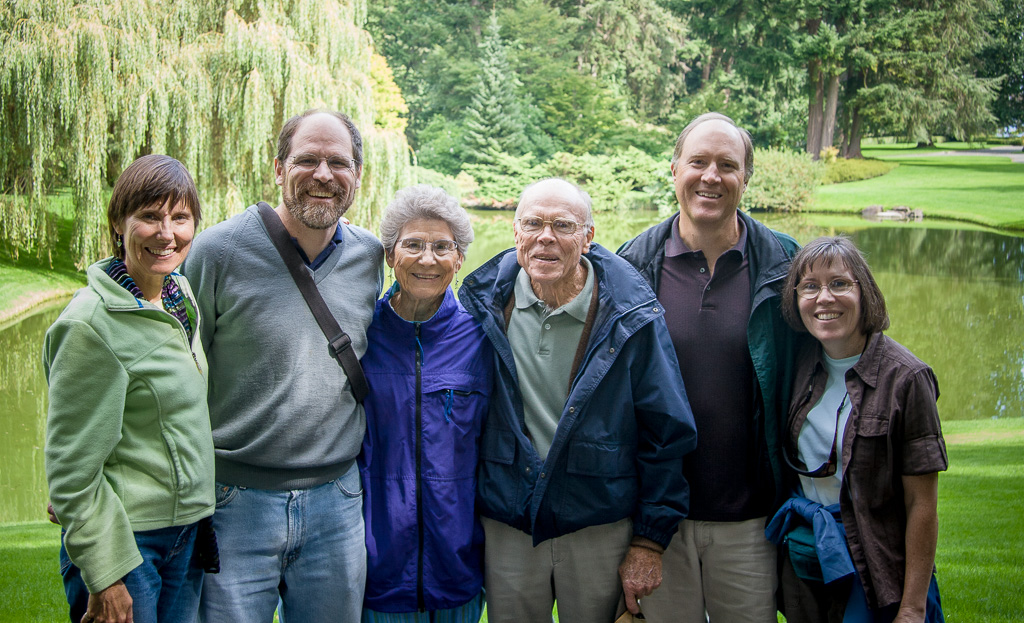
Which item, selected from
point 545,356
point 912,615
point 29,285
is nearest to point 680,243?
point 545,356

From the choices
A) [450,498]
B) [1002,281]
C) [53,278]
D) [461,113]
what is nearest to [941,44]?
[1002,281]

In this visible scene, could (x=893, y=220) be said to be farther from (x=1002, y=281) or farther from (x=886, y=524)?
(x=886, y=524)

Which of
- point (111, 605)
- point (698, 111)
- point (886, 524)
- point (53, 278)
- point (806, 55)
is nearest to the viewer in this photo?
point (111, 605)

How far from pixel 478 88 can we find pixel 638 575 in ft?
87.0

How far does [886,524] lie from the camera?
213 centimetres

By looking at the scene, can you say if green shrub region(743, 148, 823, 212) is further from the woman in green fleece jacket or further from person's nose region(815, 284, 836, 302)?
the woman in green fleece jacket

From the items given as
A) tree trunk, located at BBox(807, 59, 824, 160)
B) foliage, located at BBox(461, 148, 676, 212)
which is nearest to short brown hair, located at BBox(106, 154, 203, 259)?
foliage, located at BBox(461, 148, 676, 212)

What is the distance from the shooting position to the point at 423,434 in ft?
7.22

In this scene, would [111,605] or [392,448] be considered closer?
[111,605]

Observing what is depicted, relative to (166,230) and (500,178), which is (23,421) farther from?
(500,178)

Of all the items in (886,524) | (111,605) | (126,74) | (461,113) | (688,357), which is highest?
(461,113)

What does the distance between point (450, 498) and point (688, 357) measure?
866mm

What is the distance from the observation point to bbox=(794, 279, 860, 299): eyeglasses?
222cm

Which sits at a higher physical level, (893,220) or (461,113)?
(461,113)
